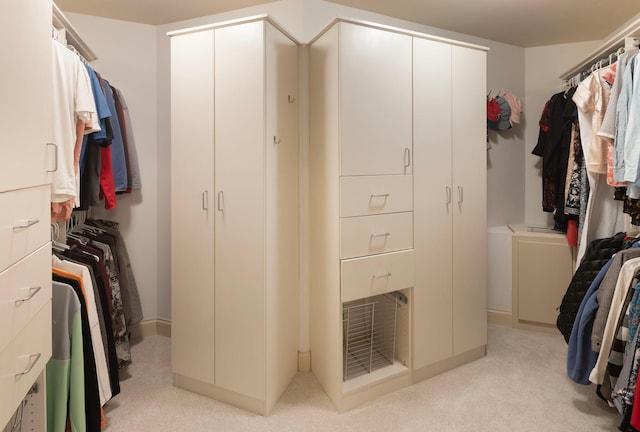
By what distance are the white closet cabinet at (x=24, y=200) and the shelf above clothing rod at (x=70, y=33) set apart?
54cm

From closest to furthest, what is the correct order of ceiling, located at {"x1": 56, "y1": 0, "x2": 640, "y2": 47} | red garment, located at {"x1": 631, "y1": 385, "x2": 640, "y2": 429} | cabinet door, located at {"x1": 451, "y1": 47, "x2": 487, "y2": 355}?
1. red garment, located at {"x1": 631, "y1": 385, "x2": 640, "y2": 429}
2. cabinet door, located at {"x1": 451, "y1": 47, "x2": 487, "y2": 355}
3. ceiling, located at {"x1": 56, "y1": 0, "x2": 640, "y2": 47}

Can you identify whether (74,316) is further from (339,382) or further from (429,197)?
(429,197)

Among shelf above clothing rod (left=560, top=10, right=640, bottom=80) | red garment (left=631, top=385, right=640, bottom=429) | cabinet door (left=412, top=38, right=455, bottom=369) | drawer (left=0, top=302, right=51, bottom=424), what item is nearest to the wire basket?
cabinet door (left=412, top=38, right=455, bottom=369)

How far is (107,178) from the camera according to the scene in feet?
7.97

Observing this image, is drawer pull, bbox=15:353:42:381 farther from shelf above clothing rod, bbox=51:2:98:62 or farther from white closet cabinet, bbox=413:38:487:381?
white closet cabinet, bbox=413:38:487:381

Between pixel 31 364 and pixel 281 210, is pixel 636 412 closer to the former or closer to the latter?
pixel 281 210

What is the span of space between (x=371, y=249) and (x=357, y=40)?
1.09 metres

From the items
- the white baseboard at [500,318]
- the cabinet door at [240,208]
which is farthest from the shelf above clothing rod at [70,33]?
the white baseboard at [500,318]

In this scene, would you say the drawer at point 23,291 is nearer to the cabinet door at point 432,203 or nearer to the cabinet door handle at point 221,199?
the cabinet door handle at point 221,199

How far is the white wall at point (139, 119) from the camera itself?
113 inches

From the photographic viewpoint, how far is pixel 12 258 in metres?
1.18

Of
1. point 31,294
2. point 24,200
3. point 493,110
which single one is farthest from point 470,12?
point 31,294

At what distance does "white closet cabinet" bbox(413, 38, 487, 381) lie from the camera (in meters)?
2.34

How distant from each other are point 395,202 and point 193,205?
1.12 metres
